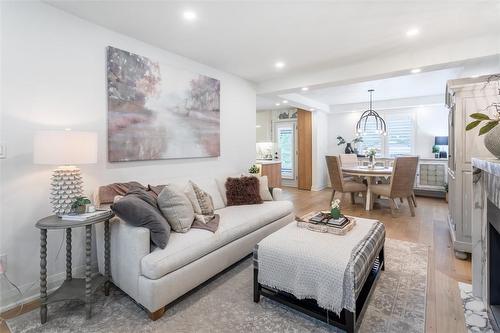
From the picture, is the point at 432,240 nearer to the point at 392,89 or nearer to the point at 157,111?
the point at 392,89

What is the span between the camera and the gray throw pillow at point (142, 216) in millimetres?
1834

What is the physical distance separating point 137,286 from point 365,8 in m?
2.97

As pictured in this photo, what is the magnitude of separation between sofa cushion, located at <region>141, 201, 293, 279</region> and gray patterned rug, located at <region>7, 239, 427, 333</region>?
329 mm

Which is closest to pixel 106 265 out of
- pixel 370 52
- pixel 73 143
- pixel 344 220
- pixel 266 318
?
pixel 73 143

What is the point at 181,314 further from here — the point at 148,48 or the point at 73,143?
the point at 148,48

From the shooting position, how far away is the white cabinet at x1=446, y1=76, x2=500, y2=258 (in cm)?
266

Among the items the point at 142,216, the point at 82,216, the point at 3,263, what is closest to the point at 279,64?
the point at 142,216

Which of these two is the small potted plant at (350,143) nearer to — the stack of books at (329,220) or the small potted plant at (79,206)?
the stack of books at (329,220)

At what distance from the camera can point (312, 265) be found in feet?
5.49

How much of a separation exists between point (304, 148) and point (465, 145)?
450 cm

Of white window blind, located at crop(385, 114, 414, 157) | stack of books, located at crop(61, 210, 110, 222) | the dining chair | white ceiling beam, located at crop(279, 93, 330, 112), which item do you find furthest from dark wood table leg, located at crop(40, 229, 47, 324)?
white window blind, located at crop(385, 114, 414, 157)

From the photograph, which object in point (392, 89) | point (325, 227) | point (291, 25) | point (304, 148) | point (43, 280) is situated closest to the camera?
point (43, 280)

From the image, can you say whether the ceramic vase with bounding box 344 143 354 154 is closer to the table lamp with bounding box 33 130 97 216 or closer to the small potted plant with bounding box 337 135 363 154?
the small potted plant with bounding box 337 135 363 154

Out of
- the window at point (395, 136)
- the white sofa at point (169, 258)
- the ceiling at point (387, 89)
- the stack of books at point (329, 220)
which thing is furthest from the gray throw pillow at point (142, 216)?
the window at point (395, 136)
